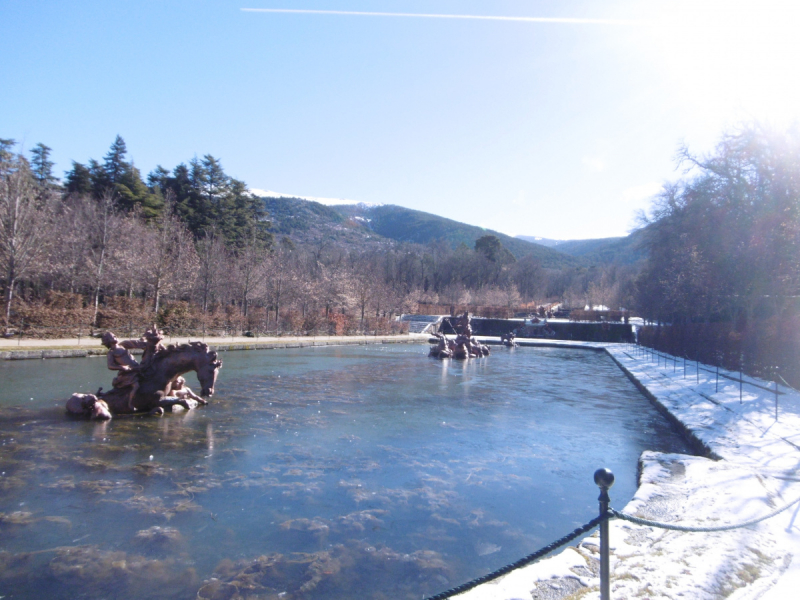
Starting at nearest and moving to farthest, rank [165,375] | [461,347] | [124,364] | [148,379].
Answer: [124,364], [148,379], [165,375], [461,347]

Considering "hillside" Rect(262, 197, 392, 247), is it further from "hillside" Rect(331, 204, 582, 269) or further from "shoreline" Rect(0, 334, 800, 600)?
"shoreline" Rect(0, 334, 800, 600)

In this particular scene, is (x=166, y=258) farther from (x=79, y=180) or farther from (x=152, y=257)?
(x=79, y=180)

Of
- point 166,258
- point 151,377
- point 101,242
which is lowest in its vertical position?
point 151,377

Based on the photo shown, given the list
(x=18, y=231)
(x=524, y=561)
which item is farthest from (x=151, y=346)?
(x=18, y=231)

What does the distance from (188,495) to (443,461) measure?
387cm

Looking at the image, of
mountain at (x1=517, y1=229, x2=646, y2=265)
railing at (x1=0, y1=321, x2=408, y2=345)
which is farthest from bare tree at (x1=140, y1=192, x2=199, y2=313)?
mountain at (x1=517, y1=229, x2=646, y2=265)

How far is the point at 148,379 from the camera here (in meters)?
11.5

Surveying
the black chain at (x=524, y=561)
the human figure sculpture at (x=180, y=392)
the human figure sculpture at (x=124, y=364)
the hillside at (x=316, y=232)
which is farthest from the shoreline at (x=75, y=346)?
the hillside at (x=316, y=232)

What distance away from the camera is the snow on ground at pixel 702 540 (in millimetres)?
3824

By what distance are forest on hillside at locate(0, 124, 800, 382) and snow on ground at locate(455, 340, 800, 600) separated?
33.4 ft

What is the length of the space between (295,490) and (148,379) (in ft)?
20.8

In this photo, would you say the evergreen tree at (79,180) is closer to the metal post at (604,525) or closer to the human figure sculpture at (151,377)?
the human figure sculpture at (151,377)

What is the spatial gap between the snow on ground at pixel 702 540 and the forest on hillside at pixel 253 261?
1018 centimetres

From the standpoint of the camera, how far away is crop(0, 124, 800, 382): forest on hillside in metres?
21.4
